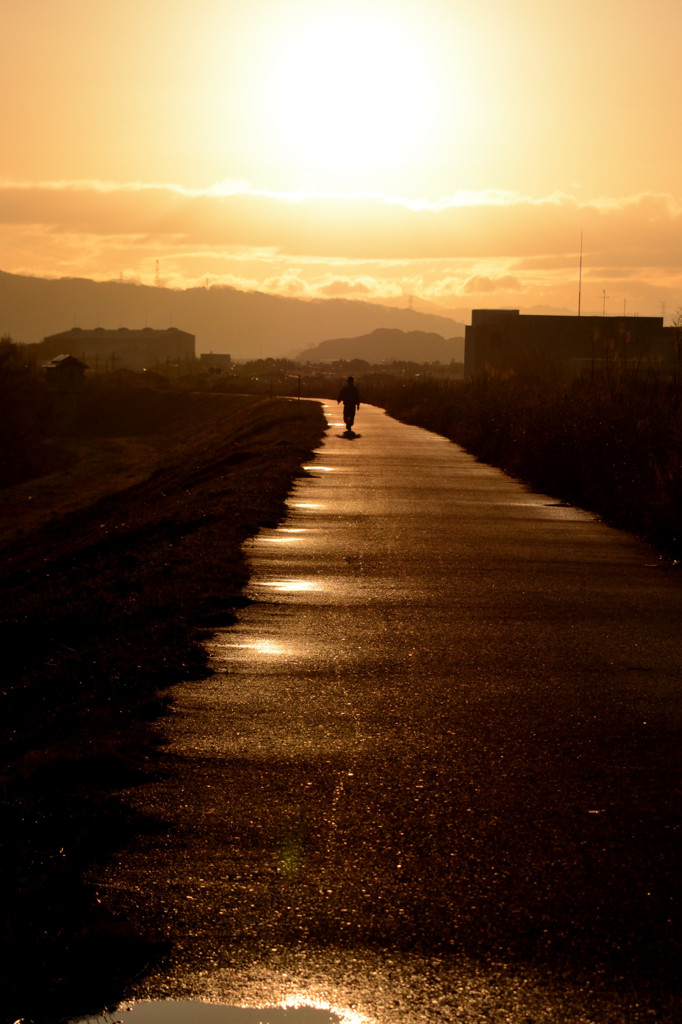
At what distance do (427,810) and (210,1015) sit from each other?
5.80 ft

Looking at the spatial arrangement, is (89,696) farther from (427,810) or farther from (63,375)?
(63,375)

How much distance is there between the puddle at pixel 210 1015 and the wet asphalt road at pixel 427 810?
0.17ft

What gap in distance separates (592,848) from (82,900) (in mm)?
1963

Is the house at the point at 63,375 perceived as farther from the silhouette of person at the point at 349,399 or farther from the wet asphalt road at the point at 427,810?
the wet asphalt road at the point at 427,810

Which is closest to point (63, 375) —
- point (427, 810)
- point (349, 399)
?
point (349, 399)

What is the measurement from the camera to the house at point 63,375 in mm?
79062

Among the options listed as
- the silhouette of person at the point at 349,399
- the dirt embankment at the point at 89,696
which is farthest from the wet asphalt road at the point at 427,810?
the silhouette of person at the point at 349,399

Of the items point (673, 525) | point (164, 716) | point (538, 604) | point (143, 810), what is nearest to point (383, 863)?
point (143, 810)

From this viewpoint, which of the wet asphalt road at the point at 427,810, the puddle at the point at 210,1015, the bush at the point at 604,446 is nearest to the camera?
the puddle at the point at 210,1015

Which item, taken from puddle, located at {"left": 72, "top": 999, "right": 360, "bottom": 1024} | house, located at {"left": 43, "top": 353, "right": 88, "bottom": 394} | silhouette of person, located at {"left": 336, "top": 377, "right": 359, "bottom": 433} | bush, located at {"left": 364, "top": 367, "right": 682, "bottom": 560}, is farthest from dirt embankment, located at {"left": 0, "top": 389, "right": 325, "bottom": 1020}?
house, located at {"left": 43, "top": 353, "right": 88, "bottom": 394}

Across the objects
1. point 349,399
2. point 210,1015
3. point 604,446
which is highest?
point 349,399

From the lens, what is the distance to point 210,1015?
354 cm

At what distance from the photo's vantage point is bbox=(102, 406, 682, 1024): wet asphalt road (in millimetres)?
3768

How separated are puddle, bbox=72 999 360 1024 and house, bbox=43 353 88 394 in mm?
77350
